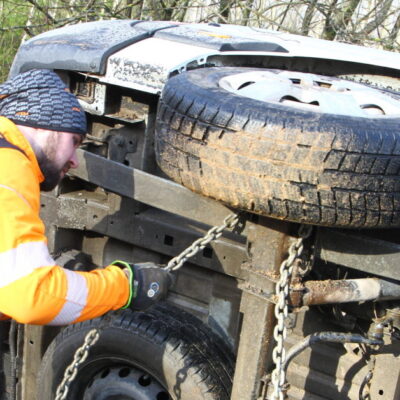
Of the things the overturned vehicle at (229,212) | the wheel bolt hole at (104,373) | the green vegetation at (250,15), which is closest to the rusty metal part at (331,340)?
the overturned vehicle at (229,212)

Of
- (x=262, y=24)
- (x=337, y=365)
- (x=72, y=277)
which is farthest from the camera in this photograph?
(x=262, y=24)

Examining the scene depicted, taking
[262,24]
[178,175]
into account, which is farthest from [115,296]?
[262,24]

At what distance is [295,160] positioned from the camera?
1.94 m

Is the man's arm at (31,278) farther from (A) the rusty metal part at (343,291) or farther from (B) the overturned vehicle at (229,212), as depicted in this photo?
(A) the rusty metal part at (343,291)

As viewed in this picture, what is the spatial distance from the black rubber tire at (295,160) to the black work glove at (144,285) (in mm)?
439

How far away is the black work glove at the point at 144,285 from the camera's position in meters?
2.36

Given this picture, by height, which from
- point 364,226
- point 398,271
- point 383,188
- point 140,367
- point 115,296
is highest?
point 383,188

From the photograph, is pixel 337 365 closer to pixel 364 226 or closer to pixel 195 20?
pixel 364 226

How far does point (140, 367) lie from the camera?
2.87m

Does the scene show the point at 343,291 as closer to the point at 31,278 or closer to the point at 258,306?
the point at 258,306

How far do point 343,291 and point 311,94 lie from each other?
69 cm

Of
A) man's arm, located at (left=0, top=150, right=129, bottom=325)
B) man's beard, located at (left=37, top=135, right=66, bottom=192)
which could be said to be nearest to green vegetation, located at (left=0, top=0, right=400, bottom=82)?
man's beard, located at (left=37, top=135, right=66, bottom=192)

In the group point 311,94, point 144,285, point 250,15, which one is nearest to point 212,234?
point 144,285

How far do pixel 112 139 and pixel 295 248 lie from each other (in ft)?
3.68
